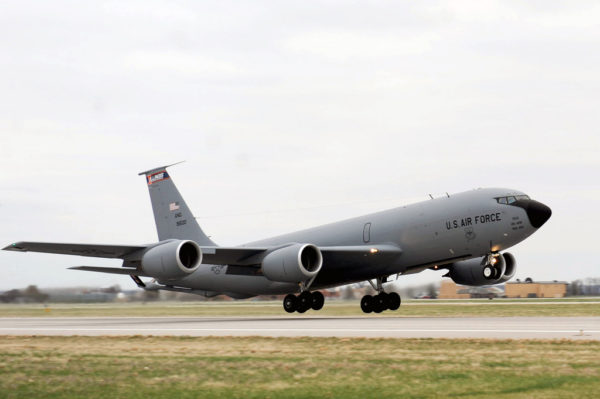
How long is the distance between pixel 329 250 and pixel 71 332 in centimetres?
1240

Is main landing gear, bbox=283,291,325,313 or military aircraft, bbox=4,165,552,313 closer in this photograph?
military aircraft, bbox=4,165,552,313

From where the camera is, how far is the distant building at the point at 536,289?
7319 centimetres

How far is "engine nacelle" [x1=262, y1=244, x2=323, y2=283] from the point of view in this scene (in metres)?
30.9

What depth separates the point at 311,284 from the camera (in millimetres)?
34969

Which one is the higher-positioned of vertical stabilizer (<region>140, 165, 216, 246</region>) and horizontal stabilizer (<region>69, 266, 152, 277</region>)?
vertical stabilizer (<region>140, 165, 216, 246</region>)

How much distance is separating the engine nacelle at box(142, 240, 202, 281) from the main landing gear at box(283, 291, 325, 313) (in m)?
6.03

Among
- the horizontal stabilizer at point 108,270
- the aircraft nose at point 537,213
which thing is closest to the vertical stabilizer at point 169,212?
the horizontal stabilizer at point 108,270

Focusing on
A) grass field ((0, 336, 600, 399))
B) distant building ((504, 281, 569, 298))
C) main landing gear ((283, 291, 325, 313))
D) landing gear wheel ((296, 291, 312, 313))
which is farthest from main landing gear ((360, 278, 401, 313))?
distant building ((504, 281, 569, 298))

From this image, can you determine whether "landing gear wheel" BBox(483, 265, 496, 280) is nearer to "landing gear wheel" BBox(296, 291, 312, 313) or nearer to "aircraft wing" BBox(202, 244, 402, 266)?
"aircraft wing" BBox(202, 244, 402, 266)

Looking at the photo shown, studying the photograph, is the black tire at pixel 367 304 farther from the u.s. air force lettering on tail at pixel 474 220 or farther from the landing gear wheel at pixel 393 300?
the u.s. air force lettering on tail at pixel 474 220

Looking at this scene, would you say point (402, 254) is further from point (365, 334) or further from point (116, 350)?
point (116, 350)

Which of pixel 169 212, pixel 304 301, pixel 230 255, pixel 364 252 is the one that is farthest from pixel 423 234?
pixel 169 212

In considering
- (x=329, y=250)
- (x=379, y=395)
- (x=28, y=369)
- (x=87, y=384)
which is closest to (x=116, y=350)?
(x=28, y=369)

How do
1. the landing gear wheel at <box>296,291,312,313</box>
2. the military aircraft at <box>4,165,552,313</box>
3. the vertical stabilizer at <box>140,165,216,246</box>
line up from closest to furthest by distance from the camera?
1. the military aircraft at <box>4,165,552,313</box>
2. the landing gear wheel at <box>296,291,312,313</box>
3. the vertical stabilizer at <box>140,165,216,246</box>
